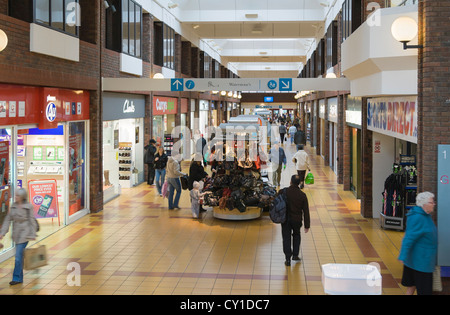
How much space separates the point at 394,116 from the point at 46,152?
733 cm

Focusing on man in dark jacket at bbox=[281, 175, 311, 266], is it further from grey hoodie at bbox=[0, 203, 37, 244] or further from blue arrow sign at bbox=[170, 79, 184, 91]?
blue arrow sign at bbox=[170, 79, 184, 91]

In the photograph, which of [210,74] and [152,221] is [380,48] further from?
[210,74]

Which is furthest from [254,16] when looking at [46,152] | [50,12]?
[46,152]

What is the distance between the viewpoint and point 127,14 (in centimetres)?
1659

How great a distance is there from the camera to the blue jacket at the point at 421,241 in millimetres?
6156

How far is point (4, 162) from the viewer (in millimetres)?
9422

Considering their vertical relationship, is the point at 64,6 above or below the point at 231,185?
above

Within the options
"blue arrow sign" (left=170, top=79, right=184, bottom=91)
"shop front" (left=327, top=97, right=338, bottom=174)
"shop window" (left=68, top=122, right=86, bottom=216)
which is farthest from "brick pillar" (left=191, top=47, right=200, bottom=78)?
"shop window" (left=68, top=122, right=86, bottom=216)

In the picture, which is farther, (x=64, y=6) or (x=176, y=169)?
(x=176, y=169)

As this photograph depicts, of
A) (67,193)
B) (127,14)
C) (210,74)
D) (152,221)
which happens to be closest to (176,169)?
(152,221)

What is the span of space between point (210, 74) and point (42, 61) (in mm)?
24298

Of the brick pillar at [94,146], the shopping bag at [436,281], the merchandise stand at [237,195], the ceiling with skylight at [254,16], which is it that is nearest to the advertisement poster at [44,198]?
the brick pillar at [94,146]

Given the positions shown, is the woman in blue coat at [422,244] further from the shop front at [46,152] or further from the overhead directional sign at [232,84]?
the overhead directional sign at [232,84]

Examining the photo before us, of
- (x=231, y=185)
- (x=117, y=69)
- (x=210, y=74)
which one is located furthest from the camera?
(x=210, y=74)
